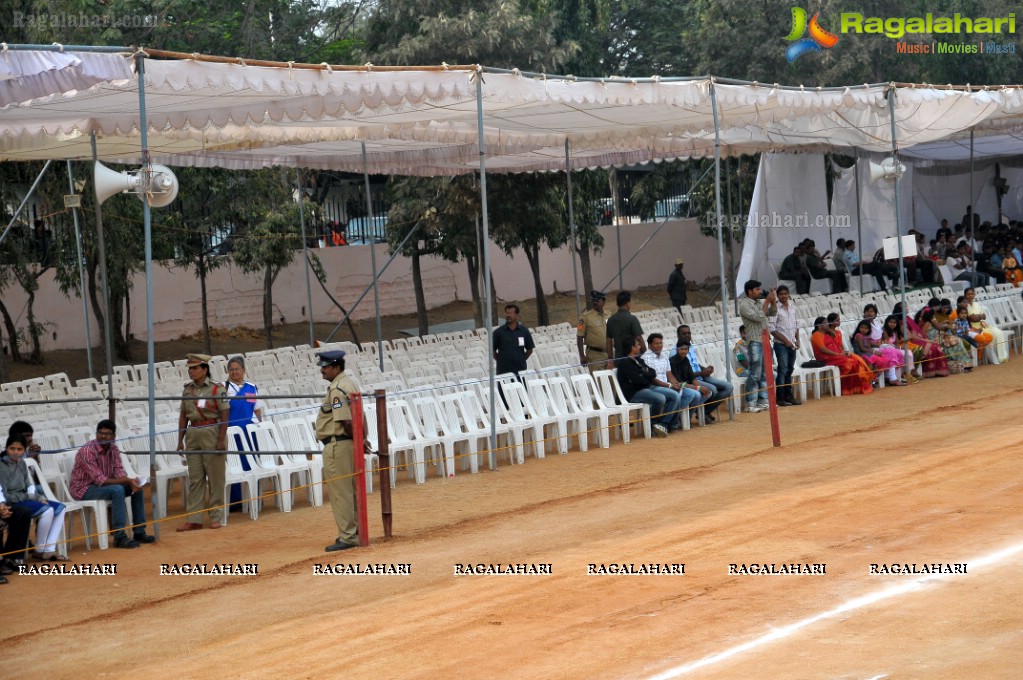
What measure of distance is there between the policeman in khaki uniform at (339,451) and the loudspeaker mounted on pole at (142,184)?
2.34m

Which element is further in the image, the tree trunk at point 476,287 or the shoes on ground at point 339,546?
the tree trunk at point 476,287

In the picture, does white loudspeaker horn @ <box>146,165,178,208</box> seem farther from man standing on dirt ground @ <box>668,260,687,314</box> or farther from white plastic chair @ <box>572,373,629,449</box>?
man standing on dirt ground @ <box>668,260,687,314</box>

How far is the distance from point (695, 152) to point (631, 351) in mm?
7495

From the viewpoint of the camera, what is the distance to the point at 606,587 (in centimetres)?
848

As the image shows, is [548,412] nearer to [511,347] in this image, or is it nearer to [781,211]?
[511,347]

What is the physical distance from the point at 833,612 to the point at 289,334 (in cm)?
2551

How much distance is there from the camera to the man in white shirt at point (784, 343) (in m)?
17.6

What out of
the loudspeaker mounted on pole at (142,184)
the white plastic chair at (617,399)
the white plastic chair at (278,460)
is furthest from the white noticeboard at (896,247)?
the loudspeaker mounted on pole at (142,184)

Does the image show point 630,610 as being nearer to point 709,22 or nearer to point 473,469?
point 473,469

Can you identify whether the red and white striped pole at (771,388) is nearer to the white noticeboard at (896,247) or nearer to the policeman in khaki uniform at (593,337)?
the policeman in khaki uniform at (593,337)

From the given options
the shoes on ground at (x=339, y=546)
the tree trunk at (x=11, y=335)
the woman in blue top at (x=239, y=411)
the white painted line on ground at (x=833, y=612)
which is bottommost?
the white painted line on ground at (x=833, y=612)

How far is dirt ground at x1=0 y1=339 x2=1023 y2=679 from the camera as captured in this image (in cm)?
698

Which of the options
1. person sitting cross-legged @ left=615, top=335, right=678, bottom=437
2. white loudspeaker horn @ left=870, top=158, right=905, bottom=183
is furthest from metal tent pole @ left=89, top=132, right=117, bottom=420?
white loudspeaker horn @ left=870, top=158, right=905, bottom=183

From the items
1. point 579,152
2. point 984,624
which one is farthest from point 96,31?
point 984,624
